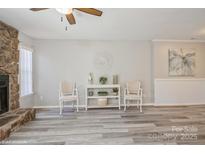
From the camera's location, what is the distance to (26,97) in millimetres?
5508

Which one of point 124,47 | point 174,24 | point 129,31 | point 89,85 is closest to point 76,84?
point 89,85

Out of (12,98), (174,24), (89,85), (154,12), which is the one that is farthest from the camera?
(89,85)

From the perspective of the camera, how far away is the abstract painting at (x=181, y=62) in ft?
20.7

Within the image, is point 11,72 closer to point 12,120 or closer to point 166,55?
point 12,120

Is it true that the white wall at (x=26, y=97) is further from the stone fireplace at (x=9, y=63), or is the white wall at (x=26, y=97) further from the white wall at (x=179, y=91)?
the white wall at (x=179, y=91)

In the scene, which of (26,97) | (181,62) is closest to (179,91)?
(181,62)

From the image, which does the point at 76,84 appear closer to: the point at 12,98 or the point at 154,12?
the point at 12,98

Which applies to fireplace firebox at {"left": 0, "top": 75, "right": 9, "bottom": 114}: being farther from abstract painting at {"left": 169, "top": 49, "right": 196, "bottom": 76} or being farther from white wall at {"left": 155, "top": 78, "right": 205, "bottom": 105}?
abstract painting at {"left": 169, "top": 49, "right": 196, "bottom": 76}

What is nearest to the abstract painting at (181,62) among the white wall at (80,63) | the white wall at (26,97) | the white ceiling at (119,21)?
the white wall at (80,63)

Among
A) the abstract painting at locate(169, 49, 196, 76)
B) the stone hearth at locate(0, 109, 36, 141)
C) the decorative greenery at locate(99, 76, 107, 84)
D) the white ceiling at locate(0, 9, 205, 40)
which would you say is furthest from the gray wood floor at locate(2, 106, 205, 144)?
the white ceiling at locate(0, 9, 205, 40)

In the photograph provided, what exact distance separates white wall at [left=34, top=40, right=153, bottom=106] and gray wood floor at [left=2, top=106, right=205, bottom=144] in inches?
47.1

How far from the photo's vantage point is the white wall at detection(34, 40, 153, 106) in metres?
6.09
